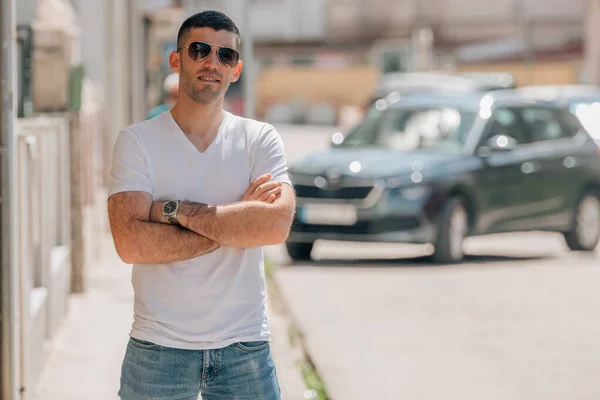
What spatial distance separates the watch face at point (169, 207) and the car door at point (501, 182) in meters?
10.6

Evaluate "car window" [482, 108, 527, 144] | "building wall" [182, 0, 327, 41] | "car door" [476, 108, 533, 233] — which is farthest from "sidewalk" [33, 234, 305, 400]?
"building wall" [182, 0, 327, 41]

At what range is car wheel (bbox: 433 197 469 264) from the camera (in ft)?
46.5

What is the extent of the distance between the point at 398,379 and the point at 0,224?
327 cm

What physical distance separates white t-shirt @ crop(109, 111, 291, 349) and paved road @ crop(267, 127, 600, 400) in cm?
Answer: 381

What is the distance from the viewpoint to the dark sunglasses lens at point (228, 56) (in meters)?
4.24

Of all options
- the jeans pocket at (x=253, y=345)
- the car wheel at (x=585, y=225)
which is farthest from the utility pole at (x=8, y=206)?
the car wheel at (x=585, y=225)

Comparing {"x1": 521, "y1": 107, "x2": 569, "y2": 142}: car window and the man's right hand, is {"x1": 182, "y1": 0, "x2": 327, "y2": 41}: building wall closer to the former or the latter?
{"x1": 521, "y1": 107, "x2": 569, "y2": 142}: car window

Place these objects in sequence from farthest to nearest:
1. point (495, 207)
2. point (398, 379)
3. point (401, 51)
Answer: point (401, 51), point (495, 207), point (398, 379)

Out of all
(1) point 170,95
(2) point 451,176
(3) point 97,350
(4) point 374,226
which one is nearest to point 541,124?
(2) point 451,176

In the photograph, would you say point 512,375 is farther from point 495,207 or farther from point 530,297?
point 495,207

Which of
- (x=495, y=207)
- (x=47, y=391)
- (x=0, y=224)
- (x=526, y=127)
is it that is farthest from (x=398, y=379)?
(x=526, y=127)

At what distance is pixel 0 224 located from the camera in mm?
5812

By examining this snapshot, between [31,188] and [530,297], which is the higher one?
[31,188]

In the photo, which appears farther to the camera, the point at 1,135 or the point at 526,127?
the point at 526,127
